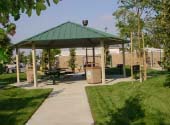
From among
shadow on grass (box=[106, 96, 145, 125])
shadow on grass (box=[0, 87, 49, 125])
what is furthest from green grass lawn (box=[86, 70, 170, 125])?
shadow on grass (box=[0, 87, 49, 125])

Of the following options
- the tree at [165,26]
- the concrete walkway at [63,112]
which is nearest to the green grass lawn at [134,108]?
the concrete walkway at [63,112]

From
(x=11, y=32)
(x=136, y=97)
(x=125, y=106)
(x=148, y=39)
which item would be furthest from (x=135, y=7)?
(x=11, y=32)

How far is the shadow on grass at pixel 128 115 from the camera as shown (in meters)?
9.82

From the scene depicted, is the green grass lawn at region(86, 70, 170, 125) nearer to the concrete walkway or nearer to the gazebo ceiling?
the concrete walkway

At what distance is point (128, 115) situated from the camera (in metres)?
10.7

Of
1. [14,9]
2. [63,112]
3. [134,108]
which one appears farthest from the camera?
[63,112]

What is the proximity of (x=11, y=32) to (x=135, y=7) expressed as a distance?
1921cm

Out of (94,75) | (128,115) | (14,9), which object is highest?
(14,9)

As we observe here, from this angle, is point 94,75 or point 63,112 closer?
point 63,112

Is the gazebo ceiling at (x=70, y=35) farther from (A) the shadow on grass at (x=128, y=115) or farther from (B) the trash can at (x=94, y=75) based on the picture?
(A) the shadow on grass at (x=128, y=115)

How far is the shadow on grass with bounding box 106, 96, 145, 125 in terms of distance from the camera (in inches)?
387

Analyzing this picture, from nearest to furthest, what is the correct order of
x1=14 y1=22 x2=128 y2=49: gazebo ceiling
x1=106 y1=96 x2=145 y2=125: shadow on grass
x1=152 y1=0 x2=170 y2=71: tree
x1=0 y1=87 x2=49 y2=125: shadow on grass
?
1. x1=106 y1=96 x2=145 y2=125: shadow on grass
2. x1=0 y1=87 x2=49 y2=125: shadow on grass
3. x1=152 y1=0 x2=170 y2=71: tree
4. x1=14 y1=22 x2=128 y2=49: gazebo ceiling

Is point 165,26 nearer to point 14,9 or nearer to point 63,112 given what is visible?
point 63,112

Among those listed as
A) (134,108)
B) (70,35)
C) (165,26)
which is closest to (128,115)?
(134,108)
